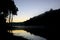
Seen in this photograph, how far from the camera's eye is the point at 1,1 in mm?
26781

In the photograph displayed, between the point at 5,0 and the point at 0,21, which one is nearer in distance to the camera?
the point at 5,0

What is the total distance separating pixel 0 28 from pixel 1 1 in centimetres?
727

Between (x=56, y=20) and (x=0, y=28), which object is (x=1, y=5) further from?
(x=56, y=20)

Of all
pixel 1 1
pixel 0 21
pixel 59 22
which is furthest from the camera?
pixel 59 22

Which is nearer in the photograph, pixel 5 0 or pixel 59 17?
pixel 5 0

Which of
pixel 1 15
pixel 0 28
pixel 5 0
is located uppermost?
pixel 5 0

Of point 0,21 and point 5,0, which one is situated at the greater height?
point 5,0

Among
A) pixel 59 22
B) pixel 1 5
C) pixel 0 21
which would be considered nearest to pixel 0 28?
pixel 0 21

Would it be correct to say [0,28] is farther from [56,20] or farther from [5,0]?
[56,20]

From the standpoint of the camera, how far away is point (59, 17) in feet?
173

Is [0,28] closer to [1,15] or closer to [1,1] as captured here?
[1,15]

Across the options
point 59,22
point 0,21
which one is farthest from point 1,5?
point 59,22

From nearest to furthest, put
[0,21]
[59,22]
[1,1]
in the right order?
[1,1]
[0,21]
[59,22]

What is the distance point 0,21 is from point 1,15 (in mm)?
2064
